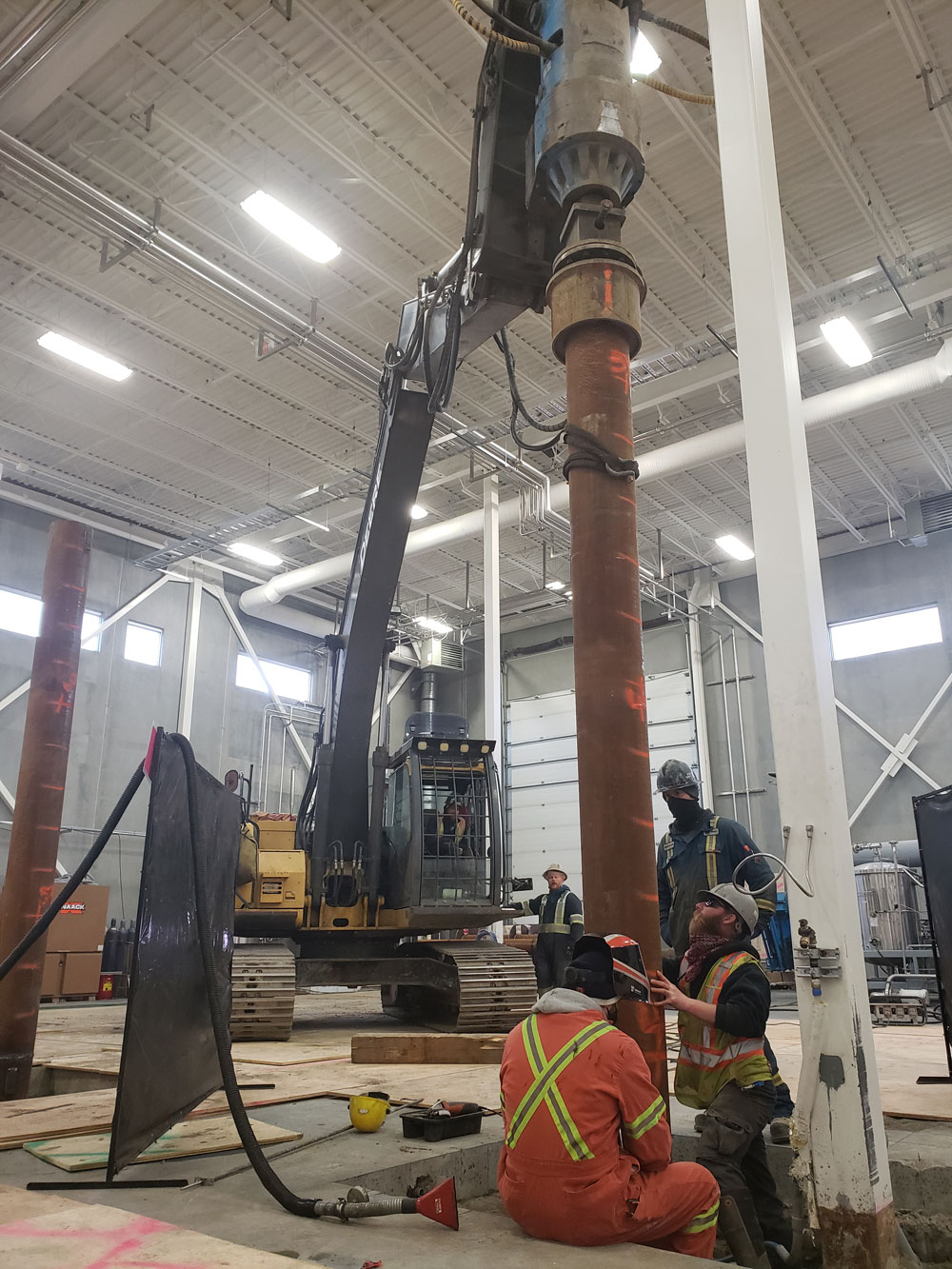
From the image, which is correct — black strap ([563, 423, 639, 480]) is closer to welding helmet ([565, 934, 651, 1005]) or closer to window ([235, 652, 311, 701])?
welding helmet ([565, 934, 651, 1005])

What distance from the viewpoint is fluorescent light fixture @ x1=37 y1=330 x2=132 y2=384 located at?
1519 cm

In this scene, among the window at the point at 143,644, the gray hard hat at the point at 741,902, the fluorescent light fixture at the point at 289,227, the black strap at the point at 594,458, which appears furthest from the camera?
the window at the point at 143,644

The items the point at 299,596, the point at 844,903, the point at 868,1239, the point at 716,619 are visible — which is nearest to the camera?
the point at 868,1239

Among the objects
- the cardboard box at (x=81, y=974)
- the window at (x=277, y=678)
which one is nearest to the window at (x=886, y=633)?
the window at (x=277, y=678)

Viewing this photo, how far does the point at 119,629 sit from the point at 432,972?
13.6 meters

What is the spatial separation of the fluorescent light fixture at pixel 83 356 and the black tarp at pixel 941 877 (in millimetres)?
13932

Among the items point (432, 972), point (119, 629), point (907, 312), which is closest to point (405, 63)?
point (907, 312)

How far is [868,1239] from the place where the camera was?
149 inches

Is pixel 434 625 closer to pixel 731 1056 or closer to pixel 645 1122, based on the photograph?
pixel 731 1056

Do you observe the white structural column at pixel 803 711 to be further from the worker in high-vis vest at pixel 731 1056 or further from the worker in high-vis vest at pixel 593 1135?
the worker in high-vis vest at pixel 593 1135

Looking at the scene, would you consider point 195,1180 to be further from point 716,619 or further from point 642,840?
point 716,619

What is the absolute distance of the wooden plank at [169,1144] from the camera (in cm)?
421

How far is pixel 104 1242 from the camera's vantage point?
3.01 meters

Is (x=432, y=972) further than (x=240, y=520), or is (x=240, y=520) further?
(x=240, y=520)
